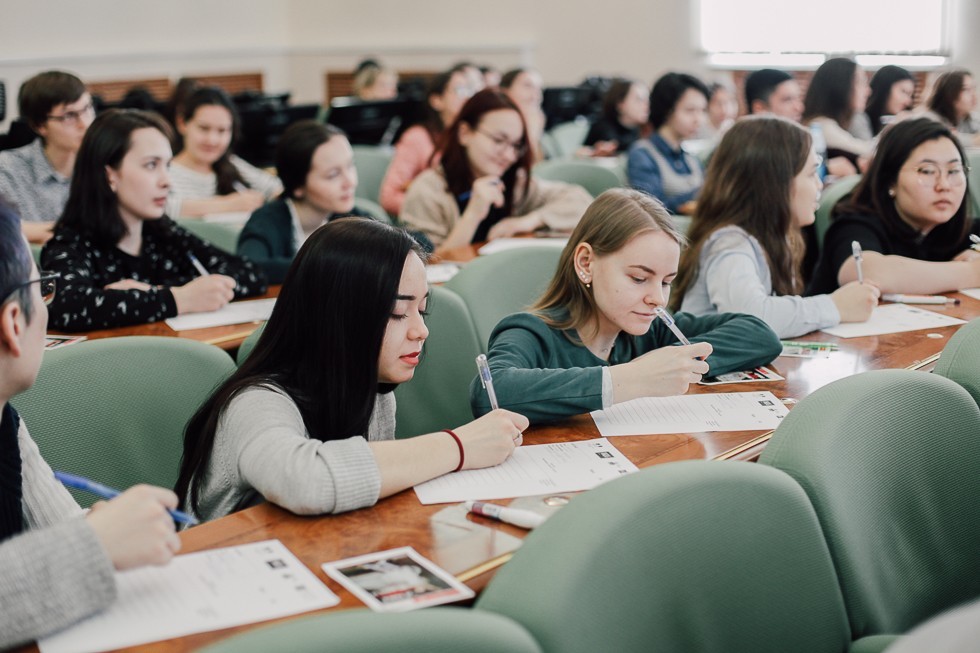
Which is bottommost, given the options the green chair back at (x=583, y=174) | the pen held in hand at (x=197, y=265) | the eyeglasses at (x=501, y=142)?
the pen held in hand at (x=197, y=265)

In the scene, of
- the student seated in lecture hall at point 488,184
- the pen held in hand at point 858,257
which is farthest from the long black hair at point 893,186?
the student seated in lecture hall at point 488,184

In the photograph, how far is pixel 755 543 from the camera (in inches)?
47.8

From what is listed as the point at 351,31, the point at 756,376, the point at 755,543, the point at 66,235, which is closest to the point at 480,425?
the point at 755,543

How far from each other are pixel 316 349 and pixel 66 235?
145 cm

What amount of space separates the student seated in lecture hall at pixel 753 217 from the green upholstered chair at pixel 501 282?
1.14 ft

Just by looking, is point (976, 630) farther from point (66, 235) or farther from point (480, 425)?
point (66, 235)

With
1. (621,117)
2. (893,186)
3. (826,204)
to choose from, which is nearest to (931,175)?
(893,186)

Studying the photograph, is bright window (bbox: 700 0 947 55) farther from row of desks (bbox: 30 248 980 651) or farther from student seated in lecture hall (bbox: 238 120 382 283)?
row of desks (bbox: 30 248 980 651)

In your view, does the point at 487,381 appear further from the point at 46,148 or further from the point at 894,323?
the point at 46,148

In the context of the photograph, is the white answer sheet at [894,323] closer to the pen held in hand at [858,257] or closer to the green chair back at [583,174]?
the pen held in hand at [858,257]

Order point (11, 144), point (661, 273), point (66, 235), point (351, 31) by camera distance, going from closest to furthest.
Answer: point (661, 273) < point (66, 235) < point (11, 144) < point (351, 31)

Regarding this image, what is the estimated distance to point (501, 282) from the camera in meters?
2.59

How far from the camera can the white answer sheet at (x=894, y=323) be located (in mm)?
2408

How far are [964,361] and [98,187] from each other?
6.91 ft
